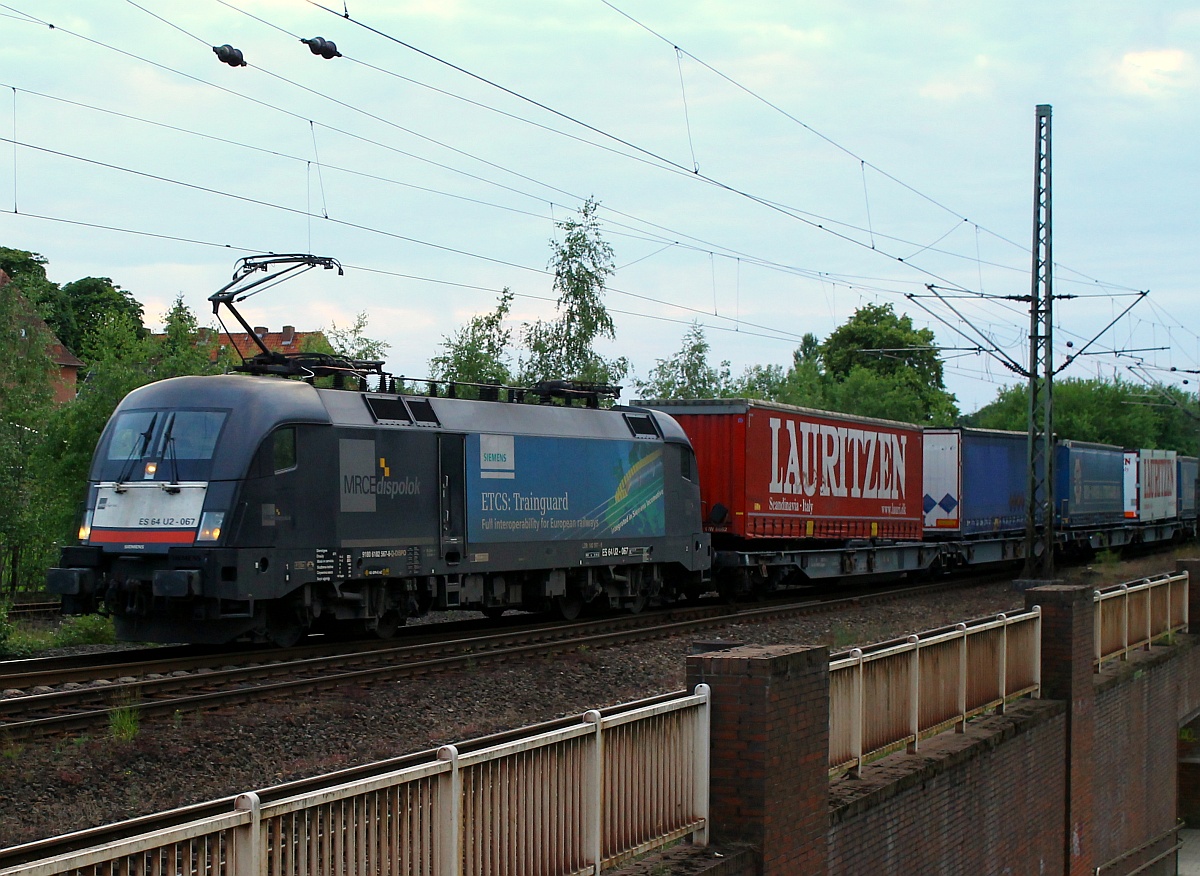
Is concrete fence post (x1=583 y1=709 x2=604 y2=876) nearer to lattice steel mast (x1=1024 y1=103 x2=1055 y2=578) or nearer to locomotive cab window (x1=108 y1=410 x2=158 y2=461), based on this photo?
locomotive cab window (x1=108 y1=410 x2=158 y2=461)

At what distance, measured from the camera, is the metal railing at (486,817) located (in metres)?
4.63

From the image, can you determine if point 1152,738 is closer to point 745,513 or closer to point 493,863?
point 745,513

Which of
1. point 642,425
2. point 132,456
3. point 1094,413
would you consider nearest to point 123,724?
point 132,456

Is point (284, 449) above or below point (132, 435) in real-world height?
below

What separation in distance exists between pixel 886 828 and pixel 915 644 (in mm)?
1480

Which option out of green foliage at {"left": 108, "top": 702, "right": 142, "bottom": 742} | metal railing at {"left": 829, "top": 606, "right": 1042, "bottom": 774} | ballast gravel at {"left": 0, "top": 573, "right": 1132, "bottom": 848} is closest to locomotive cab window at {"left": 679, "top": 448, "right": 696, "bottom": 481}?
ballast gravel at {"left": 0, "top": 573, "right": 1132, "bottom": 848}

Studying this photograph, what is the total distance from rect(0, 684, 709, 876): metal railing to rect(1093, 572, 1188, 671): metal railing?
9.90 meters

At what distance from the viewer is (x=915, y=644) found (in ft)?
33.3

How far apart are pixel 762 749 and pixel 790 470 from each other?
17.3 metres

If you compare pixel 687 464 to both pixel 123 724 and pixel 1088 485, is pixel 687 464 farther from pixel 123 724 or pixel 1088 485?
Result: pixel 1088 485

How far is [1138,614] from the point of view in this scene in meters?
17.9

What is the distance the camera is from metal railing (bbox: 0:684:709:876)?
463 centimetres

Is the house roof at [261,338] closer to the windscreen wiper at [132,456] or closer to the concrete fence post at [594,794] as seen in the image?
the windscreen wiper at [132,456]

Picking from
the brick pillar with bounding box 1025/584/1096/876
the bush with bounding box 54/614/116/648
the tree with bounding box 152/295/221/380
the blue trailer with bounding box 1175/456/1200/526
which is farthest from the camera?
the blue trailer with bounding box 1175/456/1200/526
